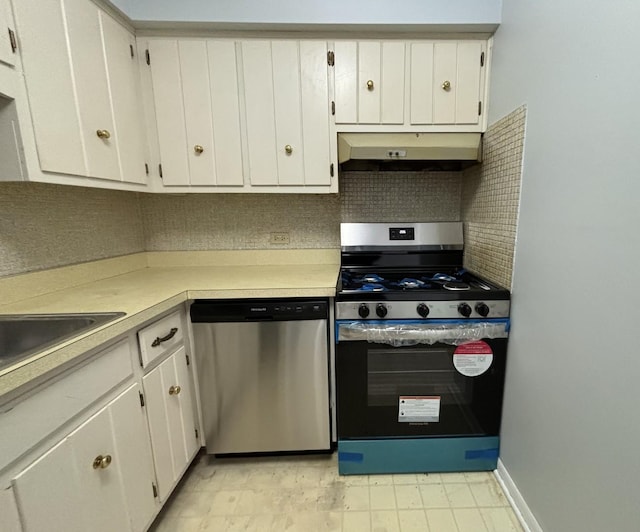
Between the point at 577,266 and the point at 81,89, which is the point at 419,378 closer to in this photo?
the point at 577,266

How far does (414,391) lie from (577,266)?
2.81 feet

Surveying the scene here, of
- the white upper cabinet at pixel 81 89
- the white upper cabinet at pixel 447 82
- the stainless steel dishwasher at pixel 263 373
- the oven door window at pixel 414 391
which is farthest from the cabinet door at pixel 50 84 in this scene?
the white upper cabinet at pixel 447 82

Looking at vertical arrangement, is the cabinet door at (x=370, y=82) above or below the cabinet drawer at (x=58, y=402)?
above

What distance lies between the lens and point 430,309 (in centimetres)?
135

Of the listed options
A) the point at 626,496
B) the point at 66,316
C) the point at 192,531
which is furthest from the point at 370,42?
the point at 192,531

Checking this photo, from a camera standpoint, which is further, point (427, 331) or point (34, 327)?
point (427, 331)

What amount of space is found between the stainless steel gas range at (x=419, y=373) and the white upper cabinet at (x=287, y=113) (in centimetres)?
65

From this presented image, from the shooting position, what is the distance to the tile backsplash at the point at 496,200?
1301 mm

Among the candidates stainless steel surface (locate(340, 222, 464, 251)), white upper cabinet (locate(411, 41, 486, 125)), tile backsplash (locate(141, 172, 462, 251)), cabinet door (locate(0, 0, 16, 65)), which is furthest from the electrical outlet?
cabinet door (locate(0, 0, 16, 65))

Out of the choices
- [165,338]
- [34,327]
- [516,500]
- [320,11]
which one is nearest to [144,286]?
[165,338]

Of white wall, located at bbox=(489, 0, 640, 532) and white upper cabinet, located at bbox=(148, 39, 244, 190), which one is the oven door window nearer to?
white wall, located at bbox=(489, 0, 640, 532)

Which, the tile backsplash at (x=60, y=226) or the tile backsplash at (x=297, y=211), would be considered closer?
the tile backsplash at (x=60, y=226)

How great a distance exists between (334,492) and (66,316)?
136 centimetres

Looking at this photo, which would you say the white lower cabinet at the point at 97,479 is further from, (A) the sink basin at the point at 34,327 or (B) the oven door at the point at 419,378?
(B) the oven door at the point at 419,378
